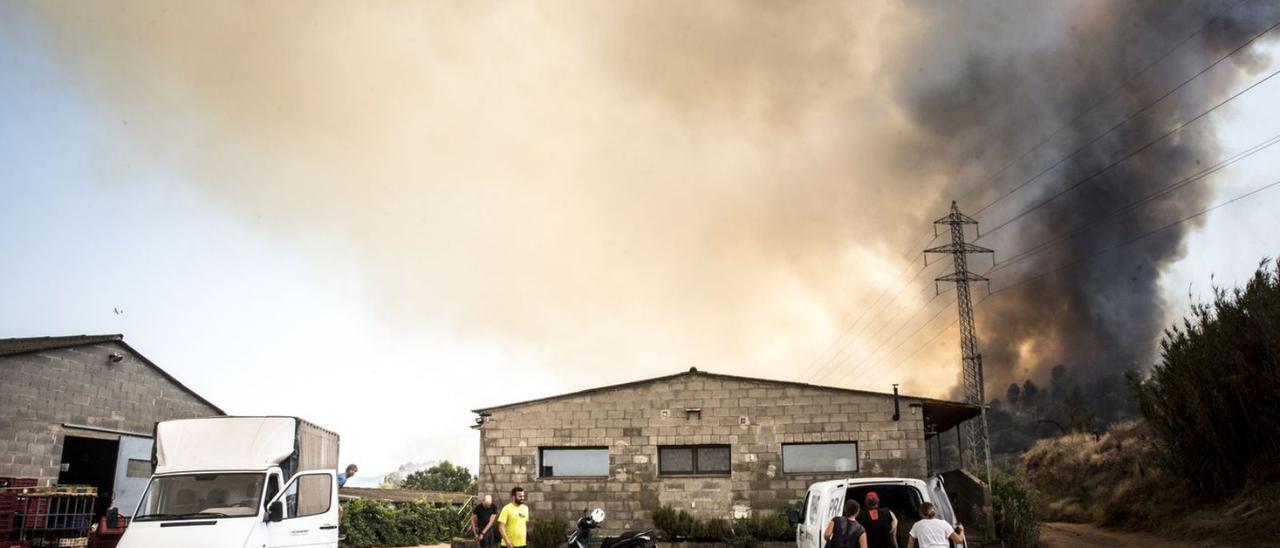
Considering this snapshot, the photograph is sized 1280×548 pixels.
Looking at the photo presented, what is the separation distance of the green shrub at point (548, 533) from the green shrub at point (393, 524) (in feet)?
33.8

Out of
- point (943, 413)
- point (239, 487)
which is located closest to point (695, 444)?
point (943, 413)

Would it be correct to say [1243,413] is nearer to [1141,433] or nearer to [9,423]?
[1141,433]

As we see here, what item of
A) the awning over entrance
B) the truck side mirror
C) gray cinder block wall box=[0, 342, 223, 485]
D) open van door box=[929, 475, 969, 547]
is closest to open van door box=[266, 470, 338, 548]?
the truck side mirror

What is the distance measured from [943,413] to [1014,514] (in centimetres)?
293

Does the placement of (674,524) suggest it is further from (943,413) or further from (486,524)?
(943,413)

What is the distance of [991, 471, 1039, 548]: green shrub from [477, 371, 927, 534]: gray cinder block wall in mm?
1969

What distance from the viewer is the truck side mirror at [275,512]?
11102 millimetres

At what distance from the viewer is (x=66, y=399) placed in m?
19.6

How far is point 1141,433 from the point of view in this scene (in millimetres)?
32000

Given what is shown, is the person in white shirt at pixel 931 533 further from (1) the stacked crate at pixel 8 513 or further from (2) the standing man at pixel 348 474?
(1) the stacked crate at pixel 8 513

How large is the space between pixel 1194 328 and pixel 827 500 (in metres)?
15.6

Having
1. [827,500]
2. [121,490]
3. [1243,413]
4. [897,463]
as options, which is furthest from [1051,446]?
[121,490]

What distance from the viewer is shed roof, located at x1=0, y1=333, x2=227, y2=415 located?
18953 millimetres

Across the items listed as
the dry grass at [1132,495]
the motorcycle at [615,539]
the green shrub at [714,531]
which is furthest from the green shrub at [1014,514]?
the motorcycle at [615,539]
